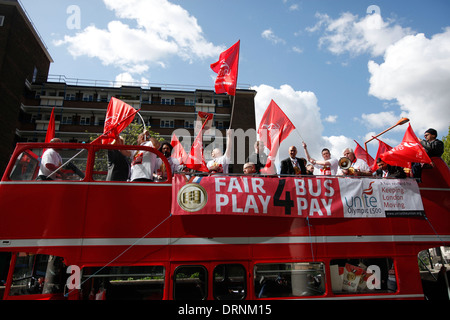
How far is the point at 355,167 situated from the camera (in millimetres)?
6172

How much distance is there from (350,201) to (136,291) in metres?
4.00

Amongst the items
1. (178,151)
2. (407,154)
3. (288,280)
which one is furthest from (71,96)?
(407,154)

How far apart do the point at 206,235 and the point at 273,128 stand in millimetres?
3225

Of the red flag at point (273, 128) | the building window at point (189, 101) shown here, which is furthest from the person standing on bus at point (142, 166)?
the building window at point (189, 101)

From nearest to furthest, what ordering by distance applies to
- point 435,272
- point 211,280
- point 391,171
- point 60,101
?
point 211,280
point 435,272
point 391,171
point 60,101

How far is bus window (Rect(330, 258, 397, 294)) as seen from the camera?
480cm

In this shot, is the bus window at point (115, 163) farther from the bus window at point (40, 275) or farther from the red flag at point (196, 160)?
the bus window at point (40, 275)

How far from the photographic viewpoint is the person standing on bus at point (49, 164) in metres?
4.63

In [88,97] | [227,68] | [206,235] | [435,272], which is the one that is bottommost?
[435,272]

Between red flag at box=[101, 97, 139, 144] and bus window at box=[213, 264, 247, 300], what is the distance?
10.2 feet

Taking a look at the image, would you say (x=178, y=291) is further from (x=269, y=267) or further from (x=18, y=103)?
(x=18, y=103)

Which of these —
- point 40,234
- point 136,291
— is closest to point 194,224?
point 136,291

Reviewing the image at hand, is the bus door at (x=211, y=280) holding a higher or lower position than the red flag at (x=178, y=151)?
lower

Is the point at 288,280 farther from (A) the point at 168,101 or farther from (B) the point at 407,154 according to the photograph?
(A) the point at 168,101
